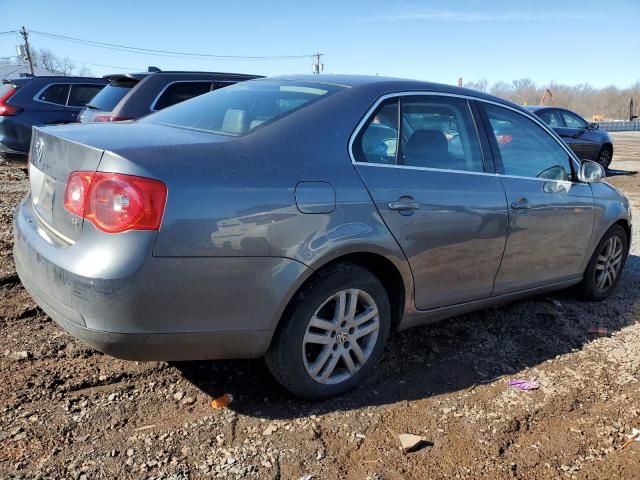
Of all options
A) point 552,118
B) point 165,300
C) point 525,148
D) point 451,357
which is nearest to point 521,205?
point 525,148

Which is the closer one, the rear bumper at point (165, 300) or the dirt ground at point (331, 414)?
the rear bumper at point (165, 300)

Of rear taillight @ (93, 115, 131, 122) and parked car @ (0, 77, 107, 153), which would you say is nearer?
rear taillight @ (93, 115, 131, 122)

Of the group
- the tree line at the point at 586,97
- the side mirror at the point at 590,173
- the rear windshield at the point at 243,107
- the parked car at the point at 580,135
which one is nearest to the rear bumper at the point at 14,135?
the rear windshield at the point at 243,107

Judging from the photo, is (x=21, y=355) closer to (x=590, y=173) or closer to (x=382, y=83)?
(x=382, y=83)

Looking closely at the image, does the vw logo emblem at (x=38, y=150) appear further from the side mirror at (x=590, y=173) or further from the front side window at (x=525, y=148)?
the side mirror at (x=590, y=173)

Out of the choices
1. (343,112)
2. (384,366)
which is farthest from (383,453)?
(343,112)

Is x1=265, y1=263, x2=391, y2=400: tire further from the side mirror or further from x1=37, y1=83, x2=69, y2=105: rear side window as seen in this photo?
x1=37, y1=83, x2=69, y2=105: rear side window

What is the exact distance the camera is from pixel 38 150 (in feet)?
9.20

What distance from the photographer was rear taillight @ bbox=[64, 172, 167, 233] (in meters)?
2.17

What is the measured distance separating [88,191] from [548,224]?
9.60ft

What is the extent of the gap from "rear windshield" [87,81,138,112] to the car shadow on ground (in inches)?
207

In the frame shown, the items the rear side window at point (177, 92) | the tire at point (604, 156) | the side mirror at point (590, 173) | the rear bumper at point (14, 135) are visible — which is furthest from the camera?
the tire at point (604, 156)

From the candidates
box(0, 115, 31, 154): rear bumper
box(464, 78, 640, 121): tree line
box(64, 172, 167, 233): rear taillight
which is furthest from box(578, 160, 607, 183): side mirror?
box(464, 78, 640, 121): tree line

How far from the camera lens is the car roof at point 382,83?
3096 mm
